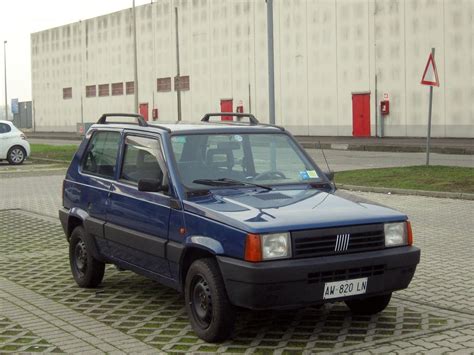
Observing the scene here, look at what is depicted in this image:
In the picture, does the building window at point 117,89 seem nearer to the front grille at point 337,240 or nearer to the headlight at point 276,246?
the front grille at point 337,240

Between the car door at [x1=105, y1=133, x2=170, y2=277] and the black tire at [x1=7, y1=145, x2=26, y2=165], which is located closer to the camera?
the car door at [x1=105, y1=133, x2=170, y2=277]

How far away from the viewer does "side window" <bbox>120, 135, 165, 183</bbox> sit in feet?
22.0

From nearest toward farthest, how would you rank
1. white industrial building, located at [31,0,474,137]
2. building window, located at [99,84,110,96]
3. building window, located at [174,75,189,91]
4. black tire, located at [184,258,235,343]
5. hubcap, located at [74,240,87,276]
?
black tire, located at [184,258,235,343]
hubcap, located at [74,240,87,276]
white industrial building, located at [31,0,474,137]
building window, located at [174,75,189,91]
building window, located at [99,84,110,96]

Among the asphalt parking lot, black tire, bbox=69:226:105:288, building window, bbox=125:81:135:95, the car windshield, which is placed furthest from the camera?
building window, bbox=125:81:135:95

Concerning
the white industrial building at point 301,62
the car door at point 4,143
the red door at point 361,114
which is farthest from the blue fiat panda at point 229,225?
the red door at point 361,114

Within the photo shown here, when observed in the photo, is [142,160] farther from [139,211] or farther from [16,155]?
[16,155]

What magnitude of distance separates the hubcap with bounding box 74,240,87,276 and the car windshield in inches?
67.5

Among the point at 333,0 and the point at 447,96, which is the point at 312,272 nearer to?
the point at 447,96

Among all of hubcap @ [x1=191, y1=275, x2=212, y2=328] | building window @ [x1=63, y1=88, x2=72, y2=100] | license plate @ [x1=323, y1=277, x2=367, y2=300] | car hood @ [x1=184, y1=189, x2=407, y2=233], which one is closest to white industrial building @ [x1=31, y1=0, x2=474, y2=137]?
building window @ [x1=63, y1=88, x2=72, y2=100]

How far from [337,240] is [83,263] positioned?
305cm

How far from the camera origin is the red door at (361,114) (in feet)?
135

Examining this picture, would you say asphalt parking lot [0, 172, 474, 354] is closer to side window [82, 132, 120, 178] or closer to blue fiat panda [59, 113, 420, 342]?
blue fiat panda [59, 113, 420, 342]

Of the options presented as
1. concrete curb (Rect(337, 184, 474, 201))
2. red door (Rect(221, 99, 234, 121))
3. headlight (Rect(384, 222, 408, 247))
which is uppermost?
red door (Rect(221, 99, 234, 121))

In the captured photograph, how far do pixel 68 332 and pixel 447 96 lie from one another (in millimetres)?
32400
